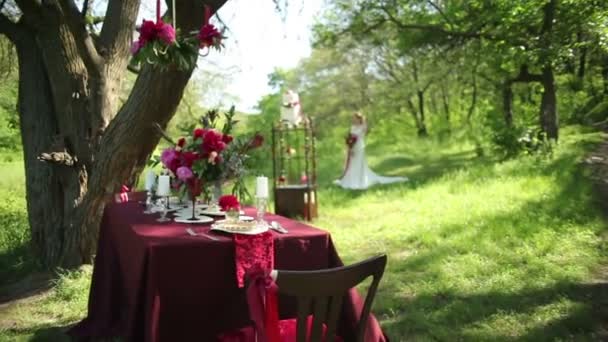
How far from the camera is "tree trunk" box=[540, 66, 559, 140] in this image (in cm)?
1293

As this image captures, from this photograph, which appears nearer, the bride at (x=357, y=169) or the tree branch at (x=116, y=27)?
the tree branch at (x=116, y=27)

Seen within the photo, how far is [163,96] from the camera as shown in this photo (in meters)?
4.37

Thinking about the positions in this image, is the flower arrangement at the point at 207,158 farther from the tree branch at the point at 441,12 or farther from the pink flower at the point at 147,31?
the tree branch at the point at 441,12

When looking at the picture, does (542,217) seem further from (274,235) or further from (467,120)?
(467,120)

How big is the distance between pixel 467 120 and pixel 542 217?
787 inches

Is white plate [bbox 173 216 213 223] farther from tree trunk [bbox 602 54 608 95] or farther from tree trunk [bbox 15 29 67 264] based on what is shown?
tree trunk [bbox 602 54 608 95]

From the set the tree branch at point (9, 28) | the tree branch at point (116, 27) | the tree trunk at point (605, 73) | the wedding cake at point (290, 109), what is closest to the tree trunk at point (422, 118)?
the tree trunk at point (605, 73)

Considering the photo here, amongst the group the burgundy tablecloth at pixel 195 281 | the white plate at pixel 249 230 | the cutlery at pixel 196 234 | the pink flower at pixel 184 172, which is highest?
the pink flower at pixel 184 172

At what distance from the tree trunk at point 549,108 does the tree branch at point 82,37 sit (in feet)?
36.9

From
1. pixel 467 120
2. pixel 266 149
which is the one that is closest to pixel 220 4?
pixel 266 149

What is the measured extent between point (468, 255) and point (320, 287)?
163 inches

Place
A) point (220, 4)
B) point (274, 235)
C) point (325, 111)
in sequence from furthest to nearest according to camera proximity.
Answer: point (325, 111)
point (220, 4)
point (274, 235)

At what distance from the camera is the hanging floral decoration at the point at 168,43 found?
3.06 m

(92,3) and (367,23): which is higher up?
(367,23)
